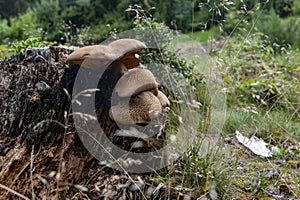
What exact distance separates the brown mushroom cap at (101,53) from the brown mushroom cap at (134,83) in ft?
0.40

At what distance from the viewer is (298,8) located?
8.68 m

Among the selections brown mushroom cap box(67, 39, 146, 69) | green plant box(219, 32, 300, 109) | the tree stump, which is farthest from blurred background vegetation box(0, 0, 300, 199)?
the tree stump

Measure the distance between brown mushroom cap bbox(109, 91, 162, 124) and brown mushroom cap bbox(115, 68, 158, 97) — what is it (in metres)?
0.06

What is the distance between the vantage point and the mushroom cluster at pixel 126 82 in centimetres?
161

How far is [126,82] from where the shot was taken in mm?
1708

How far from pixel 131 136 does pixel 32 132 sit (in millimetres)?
538

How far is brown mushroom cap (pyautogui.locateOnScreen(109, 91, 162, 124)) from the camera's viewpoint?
5.50 feet

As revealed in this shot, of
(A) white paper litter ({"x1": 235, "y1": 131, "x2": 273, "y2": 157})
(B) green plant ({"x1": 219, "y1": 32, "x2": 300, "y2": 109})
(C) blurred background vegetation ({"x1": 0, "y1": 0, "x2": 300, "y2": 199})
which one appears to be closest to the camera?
(C) blurred background vegetation ({"x1": 0, "y1": 0, "x2": 300, "y2": 199})

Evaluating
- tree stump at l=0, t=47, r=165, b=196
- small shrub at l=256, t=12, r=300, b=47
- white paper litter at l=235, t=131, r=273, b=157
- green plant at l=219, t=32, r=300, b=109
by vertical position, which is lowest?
small shrub at l=256, t=12, r=300, b=47

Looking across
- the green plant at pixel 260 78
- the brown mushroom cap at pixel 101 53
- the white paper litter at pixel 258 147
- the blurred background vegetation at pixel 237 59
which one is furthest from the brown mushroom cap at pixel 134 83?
the green plant at pixel 260 78

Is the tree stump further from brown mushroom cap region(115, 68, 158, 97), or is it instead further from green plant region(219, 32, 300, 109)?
green plant region(219, 32, 300, 109)

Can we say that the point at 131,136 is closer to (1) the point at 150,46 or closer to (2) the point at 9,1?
(1) the point at 150,46

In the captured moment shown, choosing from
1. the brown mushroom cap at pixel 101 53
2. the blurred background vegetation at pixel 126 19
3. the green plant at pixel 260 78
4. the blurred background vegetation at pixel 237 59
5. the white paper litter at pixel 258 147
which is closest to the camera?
the brown mushroom cap at pixel 101 53

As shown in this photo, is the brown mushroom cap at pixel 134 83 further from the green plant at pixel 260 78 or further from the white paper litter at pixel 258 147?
the green plant at pixel 260 78
